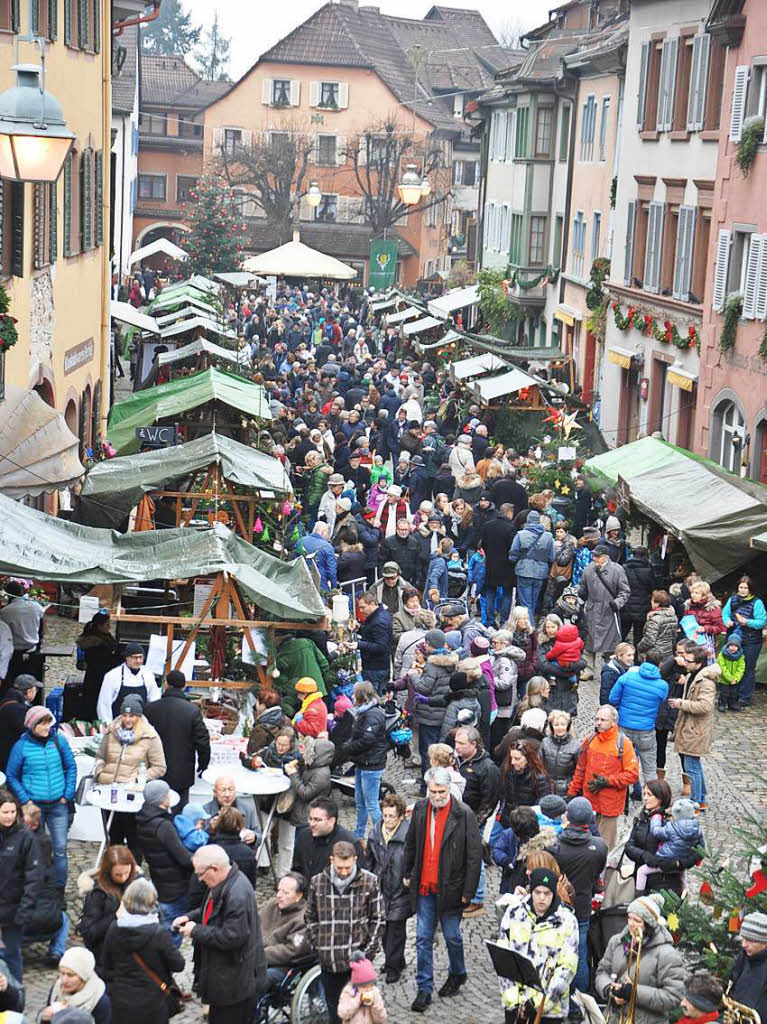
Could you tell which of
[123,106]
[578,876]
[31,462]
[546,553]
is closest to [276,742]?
[578,876]

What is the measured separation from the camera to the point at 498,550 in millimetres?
19281

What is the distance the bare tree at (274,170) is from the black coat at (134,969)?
66.6 metres

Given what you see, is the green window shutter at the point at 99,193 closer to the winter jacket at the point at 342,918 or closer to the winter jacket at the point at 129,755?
the winter jacket at the point at 129,755

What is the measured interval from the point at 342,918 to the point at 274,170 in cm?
6699

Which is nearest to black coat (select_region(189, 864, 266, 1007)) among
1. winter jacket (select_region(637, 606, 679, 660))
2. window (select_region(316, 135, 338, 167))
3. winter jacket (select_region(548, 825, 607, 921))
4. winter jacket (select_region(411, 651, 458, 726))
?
winter jacket (select_region(548, 825, 607, 921))

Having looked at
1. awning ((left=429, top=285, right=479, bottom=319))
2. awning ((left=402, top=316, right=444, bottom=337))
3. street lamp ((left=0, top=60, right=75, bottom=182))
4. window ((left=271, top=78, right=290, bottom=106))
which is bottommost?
awning ((left=402, top=316, right=444, bottom=337))

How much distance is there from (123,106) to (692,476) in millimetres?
42835

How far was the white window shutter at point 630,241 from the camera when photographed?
1375 inches

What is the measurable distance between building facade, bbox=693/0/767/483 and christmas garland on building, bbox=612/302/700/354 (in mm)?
1632

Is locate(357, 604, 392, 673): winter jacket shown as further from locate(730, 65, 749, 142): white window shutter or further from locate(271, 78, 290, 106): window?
locate(271, 78, 290, 106): window

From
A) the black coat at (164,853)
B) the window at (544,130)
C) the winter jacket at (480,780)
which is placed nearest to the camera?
the black coat at (164,853)

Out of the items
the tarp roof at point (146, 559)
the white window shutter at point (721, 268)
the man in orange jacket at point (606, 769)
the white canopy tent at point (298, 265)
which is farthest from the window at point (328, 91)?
the man in orange jacket at point (606, 769)

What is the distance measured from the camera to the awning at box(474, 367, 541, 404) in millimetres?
29359

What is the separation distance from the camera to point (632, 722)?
13.6 metres
